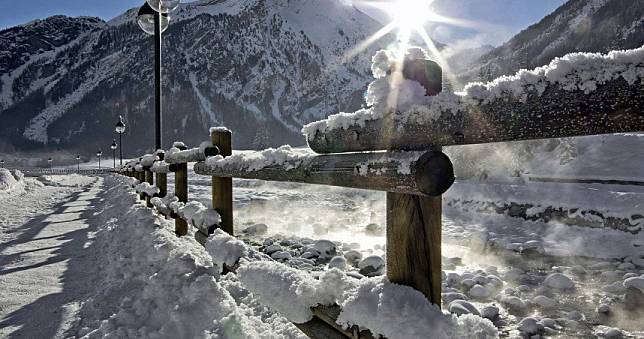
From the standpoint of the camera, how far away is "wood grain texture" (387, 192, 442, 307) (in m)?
1.53

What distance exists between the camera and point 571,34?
280ft

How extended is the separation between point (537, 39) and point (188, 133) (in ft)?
447

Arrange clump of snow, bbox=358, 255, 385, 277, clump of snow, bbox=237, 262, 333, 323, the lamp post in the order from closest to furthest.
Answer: clump of snow, bbox=237, 262, 333, 323
clump of snow, bbox=358, 255, 385, 277
the lamp post

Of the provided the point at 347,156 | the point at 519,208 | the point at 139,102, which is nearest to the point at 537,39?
the point at 519,208

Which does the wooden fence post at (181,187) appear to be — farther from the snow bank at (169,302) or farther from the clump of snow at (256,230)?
the clump of snow at (256,230)

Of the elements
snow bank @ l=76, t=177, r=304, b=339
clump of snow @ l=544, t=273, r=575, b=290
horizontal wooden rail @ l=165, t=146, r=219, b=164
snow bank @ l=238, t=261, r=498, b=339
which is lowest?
clump of snow @ l=544, t=273, r=575, b=290

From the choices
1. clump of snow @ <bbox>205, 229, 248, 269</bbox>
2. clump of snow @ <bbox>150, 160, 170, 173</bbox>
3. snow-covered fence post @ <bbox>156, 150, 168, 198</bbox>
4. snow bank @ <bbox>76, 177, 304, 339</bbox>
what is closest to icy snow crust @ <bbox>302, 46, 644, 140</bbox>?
clump of snow @ <bbox>205, 229, 248, 269</bbox>

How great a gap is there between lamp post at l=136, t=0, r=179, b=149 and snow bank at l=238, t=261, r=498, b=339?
7.87m

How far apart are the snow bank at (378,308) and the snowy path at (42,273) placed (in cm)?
176

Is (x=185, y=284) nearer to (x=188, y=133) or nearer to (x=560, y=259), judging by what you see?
(x=560, y=259)

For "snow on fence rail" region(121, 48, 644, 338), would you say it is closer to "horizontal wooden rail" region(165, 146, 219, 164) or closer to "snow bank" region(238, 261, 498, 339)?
"snow bank" region(238, 261, 498, 339)

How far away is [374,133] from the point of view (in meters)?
1.62

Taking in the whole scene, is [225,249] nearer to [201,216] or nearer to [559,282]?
[201,216]

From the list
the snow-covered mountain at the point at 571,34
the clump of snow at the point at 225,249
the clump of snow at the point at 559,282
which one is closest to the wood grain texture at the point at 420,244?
the clump of snow at the point at 225,249
